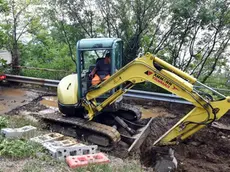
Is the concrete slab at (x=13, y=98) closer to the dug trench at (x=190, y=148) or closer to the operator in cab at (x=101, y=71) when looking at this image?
the dug trench at (x=190, y=148)

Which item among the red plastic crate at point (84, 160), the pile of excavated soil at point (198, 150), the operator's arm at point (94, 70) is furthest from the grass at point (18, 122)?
the pile of excavated soil at point (198, 150)

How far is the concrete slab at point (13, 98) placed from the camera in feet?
32.6

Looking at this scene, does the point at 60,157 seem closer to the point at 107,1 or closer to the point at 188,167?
the point at 188,167

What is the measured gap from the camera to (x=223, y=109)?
6.09m

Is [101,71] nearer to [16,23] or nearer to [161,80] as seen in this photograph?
[161,80]

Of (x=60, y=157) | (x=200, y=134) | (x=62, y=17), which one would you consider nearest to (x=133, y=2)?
(x=62, y=17)

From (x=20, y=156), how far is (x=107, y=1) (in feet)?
23.1

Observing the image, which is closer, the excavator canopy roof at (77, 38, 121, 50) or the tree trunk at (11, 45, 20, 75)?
the excavator canopy roof at (77, 38, 121, 50)

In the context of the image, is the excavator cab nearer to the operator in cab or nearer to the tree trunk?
the operator in cab

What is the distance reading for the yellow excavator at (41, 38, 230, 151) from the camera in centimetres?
625

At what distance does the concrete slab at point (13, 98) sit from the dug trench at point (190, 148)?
1.15 feet

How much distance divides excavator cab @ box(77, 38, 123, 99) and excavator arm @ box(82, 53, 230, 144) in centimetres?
57

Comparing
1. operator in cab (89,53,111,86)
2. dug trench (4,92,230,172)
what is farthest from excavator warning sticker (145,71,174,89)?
dug trench (4,92,230,172)

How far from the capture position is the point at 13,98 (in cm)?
1091
